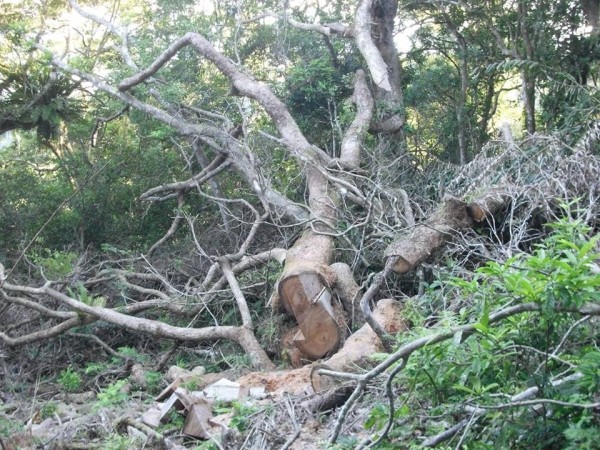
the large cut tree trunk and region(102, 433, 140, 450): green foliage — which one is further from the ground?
the large cut tree trunk

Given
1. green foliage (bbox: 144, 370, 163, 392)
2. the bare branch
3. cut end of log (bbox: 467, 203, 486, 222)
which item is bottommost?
green foliage (bbox: 144, 370, 163, 392)

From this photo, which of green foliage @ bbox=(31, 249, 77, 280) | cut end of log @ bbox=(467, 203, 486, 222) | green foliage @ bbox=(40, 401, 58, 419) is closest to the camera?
green foliage @ bbox=(40, 401, 58, 419)

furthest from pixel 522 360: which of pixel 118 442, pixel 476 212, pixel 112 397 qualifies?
pixel 112 397

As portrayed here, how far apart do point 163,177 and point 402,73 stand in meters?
4.00

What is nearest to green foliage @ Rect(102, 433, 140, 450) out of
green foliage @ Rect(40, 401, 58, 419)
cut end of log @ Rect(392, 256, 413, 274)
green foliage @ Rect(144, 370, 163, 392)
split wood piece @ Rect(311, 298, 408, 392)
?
green foliage @ Rect(40, 401, 58, 419)

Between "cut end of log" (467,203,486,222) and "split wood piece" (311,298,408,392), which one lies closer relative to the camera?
"split wood piece" (311,298,408,392)

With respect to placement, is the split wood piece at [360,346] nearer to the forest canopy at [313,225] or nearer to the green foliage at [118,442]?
the forest canopy at [313,225]

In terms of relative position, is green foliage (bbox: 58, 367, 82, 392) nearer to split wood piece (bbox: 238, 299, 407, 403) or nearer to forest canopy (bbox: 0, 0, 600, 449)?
forest canopy (bbox: 0, 0, 600, 449)

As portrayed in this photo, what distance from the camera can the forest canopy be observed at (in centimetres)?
348

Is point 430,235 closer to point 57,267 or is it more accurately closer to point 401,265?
point 401,265

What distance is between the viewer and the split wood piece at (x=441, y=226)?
623cm

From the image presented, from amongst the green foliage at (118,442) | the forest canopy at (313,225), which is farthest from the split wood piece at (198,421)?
the green foliage at (118,442)

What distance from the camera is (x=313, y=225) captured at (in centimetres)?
728

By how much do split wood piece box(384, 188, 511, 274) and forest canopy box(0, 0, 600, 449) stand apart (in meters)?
0.02
